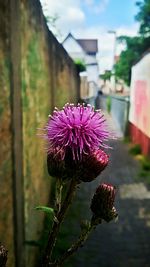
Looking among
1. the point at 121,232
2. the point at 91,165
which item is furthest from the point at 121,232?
the point at 91,165

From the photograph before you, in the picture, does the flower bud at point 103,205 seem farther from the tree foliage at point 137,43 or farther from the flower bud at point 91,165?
the tree foliage at point 137,43

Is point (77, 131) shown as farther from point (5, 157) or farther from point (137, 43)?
point (137, 43)

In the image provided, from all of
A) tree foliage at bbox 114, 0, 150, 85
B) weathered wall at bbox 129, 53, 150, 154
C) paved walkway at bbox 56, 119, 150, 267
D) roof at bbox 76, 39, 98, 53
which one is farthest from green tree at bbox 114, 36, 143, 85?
roof at bbox 76, 39, 98, 53

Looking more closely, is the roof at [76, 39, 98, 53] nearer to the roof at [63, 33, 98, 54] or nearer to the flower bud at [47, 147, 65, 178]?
the roof at [63, 33, 98, 54]

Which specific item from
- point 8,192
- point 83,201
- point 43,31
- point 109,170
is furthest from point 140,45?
point 8,192

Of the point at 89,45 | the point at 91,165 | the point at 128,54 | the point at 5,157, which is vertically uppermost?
the point at 89,45
